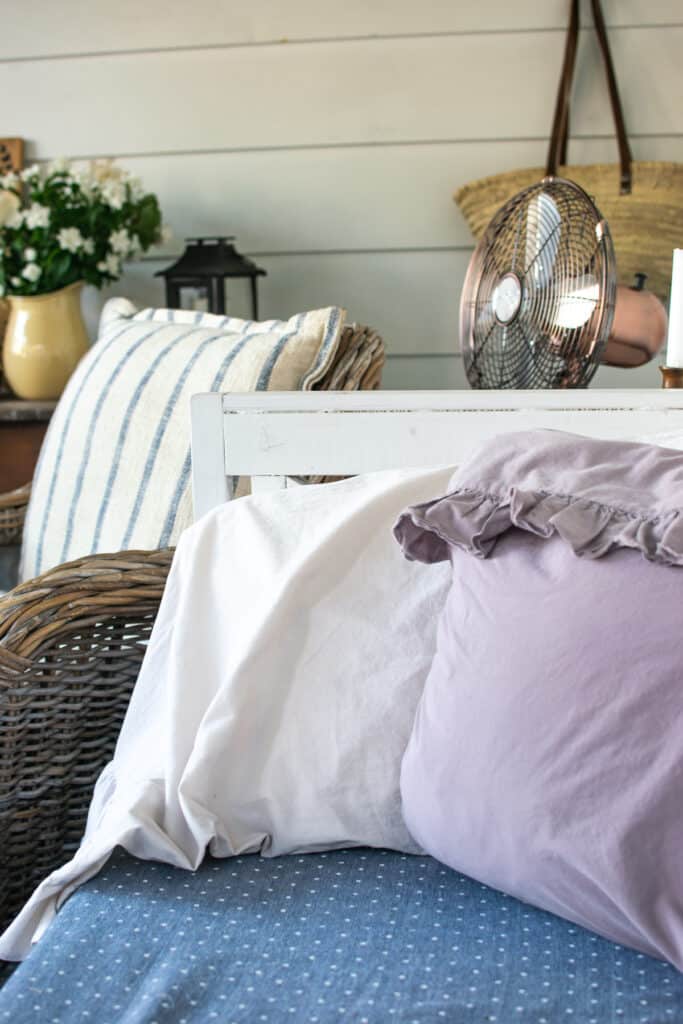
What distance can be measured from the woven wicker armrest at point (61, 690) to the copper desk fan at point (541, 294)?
0.49 metres

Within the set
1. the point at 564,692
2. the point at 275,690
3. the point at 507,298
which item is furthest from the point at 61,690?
the point at 507,298

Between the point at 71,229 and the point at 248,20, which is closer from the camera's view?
the point at 71,229

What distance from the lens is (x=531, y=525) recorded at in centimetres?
78

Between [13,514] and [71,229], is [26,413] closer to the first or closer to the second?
[13,514]

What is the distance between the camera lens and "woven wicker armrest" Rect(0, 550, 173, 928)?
1.02 meters

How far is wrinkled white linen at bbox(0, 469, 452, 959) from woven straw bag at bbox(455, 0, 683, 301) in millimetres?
1090

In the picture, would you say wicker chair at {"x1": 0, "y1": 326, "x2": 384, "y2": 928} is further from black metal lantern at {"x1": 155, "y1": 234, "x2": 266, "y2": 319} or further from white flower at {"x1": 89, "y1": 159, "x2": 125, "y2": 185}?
white flower at {"x1": 89, "y1": 159, "x2": 125, "y2": 185}

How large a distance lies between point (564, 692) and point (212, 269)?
1490mm

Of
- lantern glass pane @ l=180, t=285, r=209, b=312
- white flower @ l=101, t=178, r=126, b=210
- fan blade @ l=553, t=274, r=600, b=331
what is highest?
white flower @ l=101, t=178, r=126, b=210

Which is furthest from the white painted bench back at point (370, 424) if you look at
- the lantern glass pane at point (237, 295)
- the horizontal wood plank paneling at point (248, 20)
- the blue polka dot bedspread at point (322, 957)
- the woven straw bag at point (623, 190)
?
the horizontal wood plank paneling at point (248, 20)

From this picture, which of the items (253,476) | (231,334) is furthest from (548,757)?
(231,334)

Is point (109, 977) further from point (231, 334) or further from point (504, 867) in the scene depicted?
point (231, 334)

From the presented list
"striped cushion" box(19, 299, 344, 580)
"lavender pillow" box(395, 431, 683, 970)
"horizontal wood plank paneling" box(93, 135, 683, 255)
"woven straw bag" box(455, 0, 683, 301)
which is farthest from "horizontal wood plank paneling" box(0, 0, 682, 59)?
"lavender pillow" box(395, 431, 683, 970)

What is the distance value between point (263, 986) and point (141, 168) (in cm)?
186
